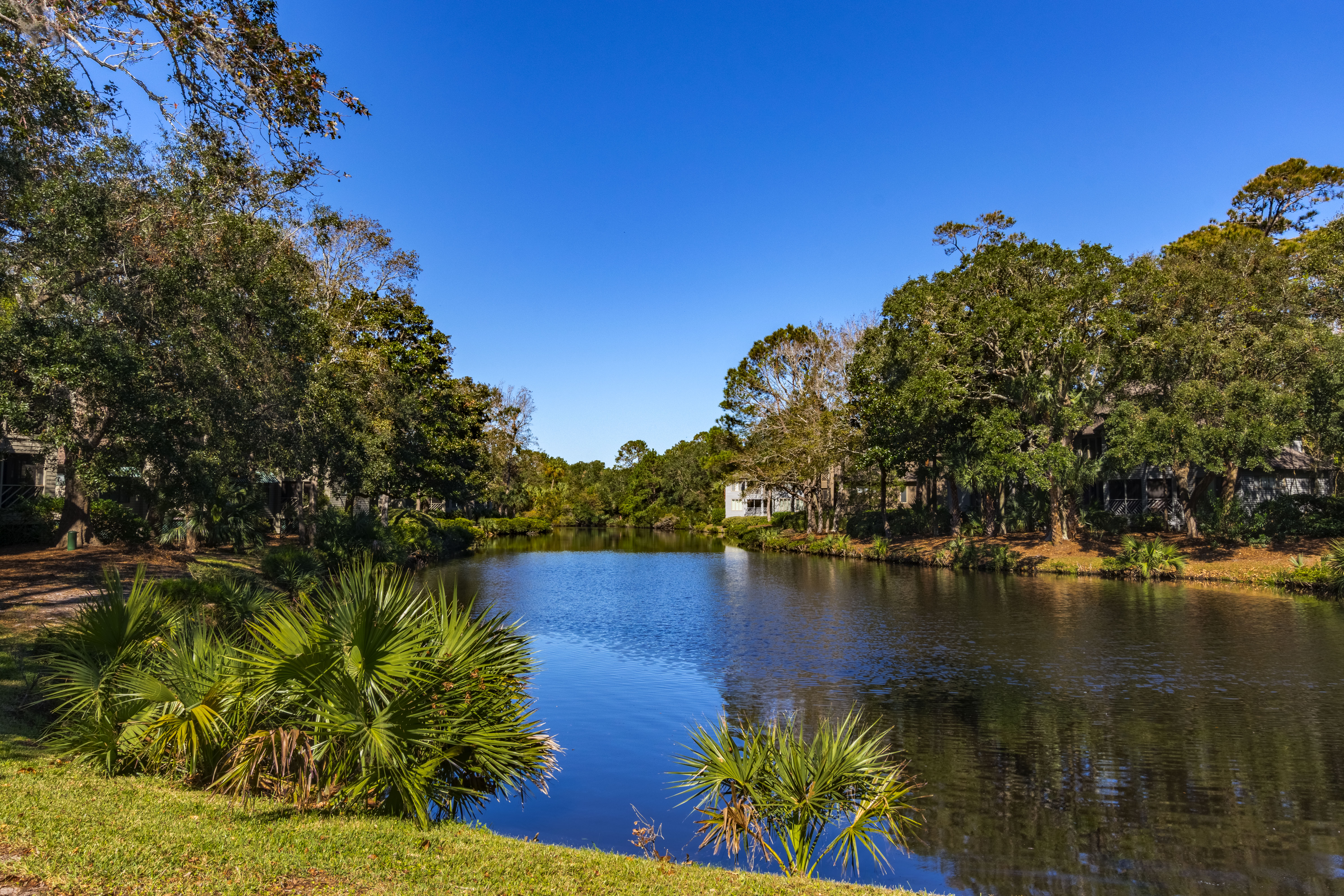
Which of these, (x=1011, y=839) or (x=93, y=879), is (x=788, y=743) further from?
(x=93, y=879)

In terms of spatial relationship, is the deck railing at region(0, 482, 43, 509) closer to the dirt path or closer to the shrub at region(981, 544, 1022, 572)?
the dirt path

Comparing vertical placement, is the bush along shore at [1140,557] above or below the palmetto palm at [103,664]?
above

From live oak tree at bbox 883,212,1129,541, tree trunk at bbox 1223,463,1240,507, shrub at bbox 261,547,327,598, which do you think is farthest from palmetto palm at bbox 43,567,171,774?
tree trunk at bbox 1223,463,1240,507

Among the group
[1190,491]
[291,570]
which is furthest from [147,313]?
[1190,491]

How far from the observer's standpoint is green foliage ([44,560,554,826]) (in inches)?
302

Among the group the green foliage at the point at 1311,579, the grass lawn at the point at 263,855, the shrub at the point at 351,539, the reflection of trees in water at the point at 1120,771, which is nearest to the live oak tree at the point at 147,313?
the shrub at the point at 351,539

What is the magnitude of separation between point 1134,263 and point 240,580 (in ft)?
117

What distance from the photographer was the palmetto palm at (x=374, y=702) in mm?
7602

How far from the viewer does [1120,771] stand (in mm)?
10906

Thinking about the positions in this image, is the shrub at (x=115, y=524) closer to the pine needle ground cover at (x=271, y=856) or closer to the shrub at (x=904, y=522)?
the pine needle ground cover at (x=271, y=856)

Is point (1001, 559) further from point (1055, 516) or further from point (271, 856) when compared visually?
point (271, 856)

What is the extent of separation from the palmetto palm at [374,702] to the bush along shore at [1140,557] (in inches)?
1162

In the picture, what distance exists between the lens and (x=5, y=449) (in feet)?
100

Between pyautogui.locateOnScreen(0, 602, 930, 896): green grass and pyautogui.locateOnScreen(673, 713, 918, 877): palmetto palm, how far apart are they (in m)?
1.18
